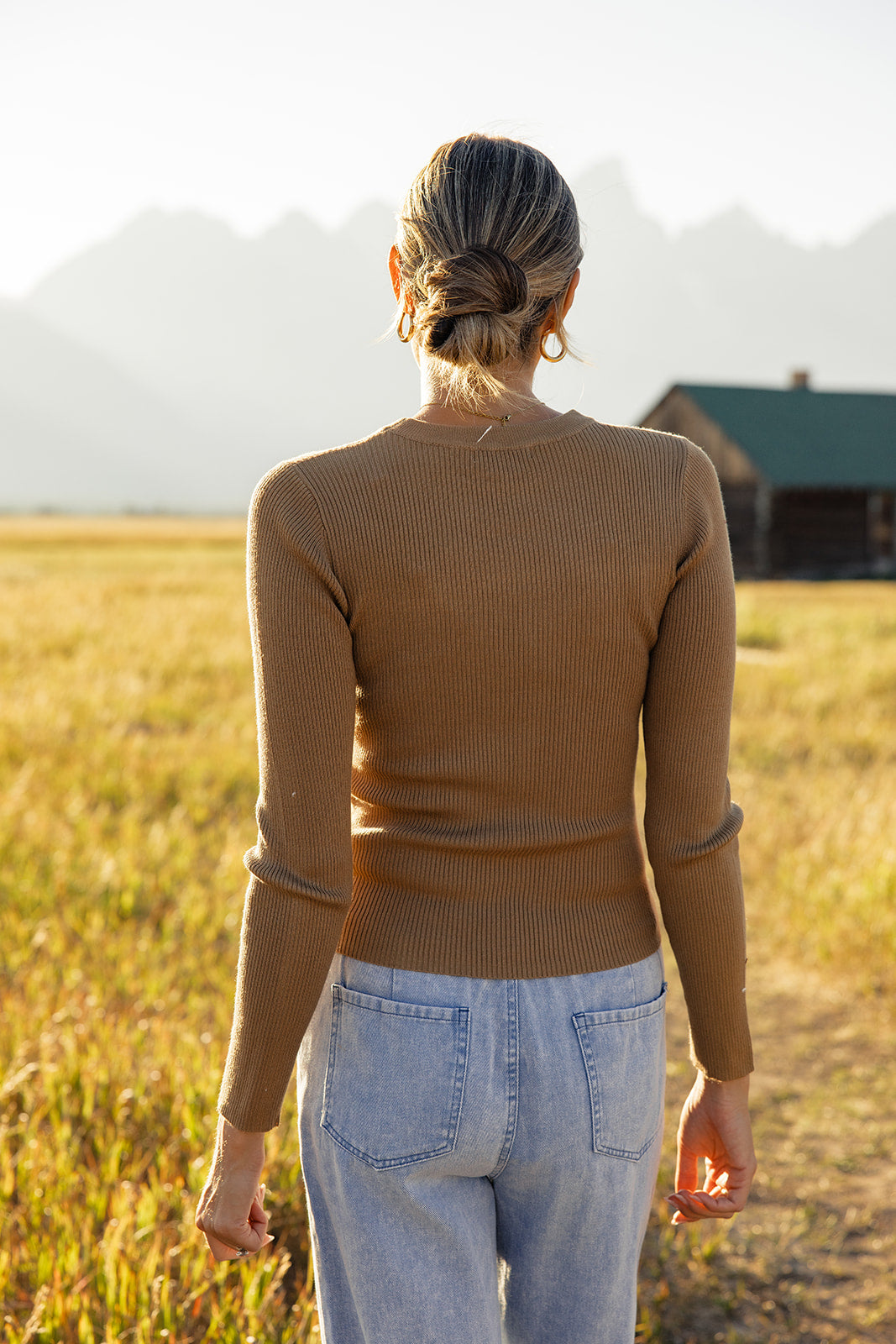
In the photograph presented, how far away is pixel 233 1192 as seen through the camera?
145cm

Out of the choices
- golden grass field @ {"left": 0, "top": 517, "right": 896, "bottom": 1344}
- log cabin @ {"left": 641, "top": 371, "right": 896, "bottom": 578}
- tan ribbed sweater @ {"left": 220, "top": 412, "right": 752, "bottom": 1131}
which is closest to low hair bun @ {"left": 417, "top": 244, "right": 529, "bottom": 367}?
tan ribbed sweater @ {"left": 220, "top": 412, "right": 752, "bottom": 1131}

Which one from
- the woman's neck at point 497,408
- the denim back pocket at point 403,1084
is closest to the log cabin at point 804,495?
the woman's neck at point 497,408

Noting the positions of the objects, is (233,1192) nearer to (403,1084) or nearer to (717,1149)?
(403,1084)

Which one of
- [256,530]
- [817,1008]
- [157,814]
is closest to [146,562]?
[157,814]

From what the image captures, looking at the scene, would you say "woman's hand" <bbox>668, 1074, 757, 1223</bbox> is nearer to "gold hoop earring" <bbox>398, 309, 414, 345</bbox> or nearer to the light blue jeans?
the light blue jeans

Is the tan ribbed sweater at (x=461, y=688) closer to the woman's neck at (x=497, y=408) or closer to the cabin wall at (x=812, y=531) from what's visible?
the woman's neck at (x=497, y=408)

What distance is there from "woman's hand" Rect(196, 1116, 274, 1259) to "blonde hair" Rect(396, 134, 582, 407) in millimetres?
1034

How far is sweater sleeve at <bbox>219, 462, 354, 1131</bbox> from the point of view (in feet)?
4.39

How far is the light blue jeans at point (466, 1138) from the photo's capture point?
135cm

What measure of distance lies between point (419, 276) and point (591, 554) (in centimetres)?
43

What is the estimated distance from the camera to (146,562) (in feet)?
113

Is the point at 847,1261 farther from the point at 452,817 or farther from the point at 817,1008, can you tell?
the point at 452,817

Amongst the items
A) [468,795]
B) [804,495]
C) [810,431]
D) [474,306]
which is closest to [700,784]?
[468,795]

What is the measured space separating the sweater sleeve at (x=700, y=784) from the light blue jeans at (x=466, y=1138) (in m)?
0.14
